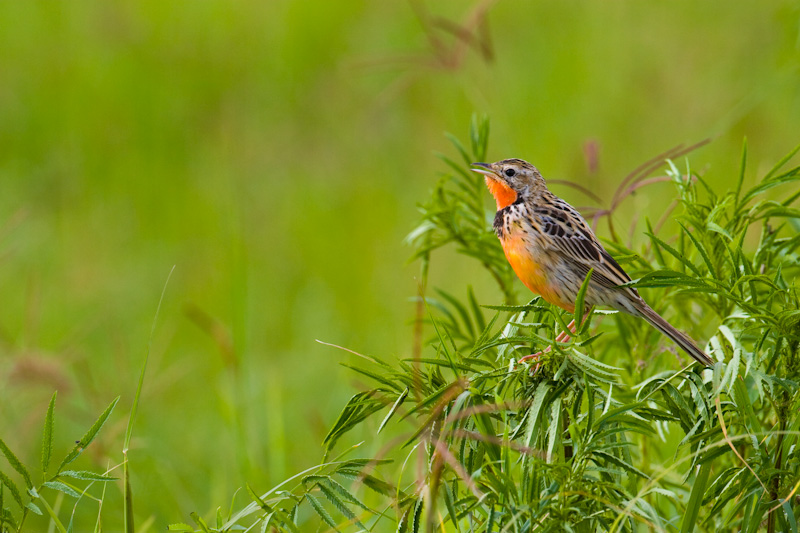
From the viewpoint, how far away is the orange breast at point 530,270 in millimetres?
3941

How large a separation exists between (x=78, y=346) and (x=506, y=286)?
4448mm

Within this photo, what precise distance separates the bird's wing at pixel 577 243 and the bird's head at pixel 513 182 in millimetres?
→ 149

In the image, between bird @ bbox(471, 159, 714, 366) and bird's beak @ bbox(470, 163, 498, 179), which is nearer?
bird @ bbox(471, 159, 714, 366)

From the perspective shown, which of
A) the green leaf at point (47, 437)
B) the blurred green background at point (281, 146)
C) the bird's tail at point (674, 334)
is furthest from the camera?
the blurred green background at point (281, 146)

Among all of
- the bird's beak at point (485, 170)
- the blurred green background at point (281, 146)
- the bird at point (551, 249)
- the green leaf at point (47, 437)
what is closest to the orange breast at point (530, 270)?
the bird at point (551, 249)

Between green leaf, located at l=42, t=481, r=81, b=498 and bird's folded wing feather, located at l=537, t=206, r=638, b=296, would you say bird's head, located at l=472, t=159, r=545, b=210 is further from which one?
green leaf, located at l=42, t=481, r=81, b=498

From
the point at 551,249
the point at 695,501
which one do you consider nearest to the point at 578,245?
the point at 551,249

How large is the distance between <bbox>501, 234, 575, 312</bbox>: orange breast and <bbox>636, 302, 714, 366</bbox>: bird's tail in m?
0.42

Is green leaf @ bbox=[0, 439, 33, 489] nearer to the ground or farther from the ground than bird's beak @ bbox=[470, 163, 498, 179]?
nearer to the ground

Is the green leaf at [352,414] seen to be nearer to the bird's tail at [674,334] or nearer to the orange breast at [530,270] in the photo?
Answer: the bird's tail at [674,334]

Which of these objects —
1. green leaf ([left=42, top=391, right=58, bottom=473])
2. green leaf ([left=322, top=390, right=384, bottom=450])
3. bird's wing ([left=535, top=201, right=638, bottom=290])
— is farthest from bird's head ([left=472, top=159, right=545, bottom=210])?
green leaf ([left=42, top=391, right=58, bottom=473])

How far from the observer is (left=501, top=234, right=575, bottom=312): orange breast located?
394cm

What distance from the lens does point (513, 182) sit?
4.76m

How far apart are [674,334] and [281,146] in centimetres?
780
